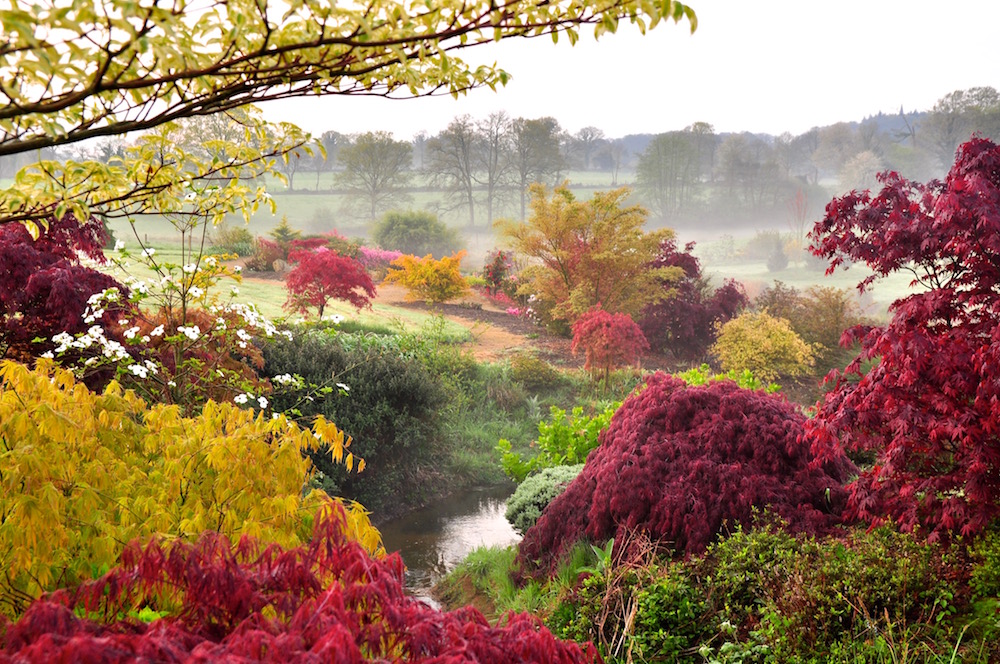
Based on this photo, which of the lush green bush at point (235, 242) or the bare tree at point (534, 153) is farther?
the bare tree at point (534, 153)

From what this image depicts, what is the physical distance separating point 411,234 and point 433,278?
1233cm

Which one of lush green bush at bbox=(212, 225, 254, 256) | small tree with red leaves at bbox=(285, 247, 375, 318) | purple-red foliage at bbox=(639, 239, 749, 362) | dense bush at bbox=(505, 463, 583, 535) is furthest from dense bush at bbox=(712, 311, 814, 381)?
lush green bush at bbox=(212, 225, 254, 256)

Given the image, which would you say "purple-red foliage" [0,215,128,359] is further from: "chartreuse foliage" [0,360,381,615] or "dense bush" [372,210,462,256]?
"dense bush" [372,210,462,256]

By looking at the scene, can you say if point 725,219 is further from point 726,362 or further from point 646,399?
point 646,399

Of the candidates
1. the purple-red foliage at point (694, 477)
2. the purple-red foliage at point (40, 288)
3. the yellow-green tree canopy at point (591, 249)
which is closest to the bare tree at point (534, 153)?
the yellow-green tree canopy at point (591, 249)

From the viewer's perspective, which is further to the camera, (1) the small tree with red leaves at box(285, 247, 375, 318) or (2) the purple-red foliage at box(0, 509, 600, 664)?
(1) the small tree with red leaves at box(285, 247, 375, 318)

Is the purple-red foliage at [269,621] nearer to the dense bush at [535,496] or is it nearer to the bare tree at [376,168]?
the dense bush at [535,496]

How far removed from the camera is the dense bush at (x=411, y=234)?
31422 millimetres

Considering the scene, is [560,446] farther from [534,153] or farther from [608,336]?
[534,153]

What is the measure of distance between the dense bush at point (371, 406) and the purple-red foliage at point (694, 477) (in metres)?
3.44

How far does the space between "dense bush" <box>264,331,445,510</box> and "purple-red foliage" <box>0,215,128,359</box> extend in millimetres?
2482

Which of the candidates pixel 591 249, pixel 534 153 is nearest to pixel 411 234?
pixel 534 153

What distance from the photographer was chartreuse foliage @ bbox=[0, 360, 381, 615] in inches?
98.3

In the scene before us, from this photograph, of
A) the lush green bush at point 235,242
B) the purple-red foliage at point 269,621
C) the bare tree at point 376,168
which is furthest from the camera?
the bare tree at point 376,168
